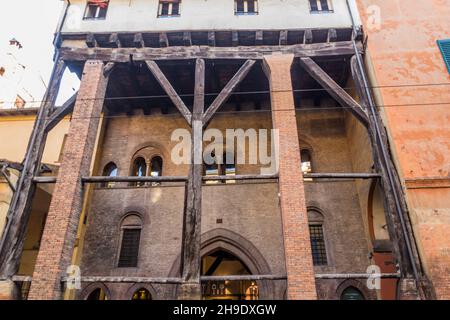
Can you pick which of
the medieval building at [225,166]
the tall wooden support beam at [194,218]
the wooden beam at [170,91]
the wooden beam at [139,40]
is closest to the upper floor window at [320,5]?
the medieval building at [225,166]

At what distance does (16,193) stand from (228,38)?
274 inches

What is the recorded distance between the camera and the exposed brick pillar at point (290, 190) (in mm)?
6648

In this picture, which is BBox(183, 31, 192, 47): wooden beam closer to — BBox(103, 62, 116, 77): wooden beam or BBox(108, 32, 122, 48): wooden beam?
BBox(108, 32, 122, 48): wooden beam

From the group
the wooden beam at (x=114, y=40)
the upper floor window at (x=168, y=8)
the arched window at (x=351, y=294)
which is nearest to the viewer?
the wooden beam at (x=114, y=40)

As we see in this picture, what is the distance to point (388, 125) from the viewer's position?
7.93 m

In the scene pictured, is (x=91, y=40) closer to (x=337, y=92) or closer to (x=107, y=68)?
(x=107, y=68)

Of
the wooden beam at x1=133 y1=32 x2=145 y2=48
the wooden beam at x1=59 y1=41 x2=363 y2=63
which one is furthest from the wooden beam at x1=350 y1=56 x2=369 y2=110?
the wooden beam at x1=133 y1=32 x2=145 y2=48

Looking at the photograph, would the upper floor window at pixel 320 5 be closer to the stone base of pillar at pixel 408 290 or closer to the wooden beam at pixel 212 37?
the wooden beam at pixel 212 37

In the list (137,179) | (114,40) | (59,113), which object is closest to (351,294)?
(137,179)

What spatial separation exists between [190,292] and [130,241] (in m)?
4.85

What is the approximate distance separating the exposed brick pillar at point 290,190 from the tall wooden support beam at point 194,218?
1944 mm

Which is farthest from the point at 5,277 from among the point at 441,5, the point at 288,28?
the point at 441,5

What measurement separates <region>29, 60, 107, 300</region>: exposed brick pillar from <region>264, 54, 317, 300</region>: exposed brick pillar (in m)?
4.88

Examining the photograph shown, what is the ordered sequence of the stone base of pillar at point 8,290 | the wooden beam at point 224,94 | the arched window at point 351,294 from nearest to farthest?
1. the stone base of pillar at point 8,290
2. the wooden beam at point 224,94
3. the arched window at point 351,294
